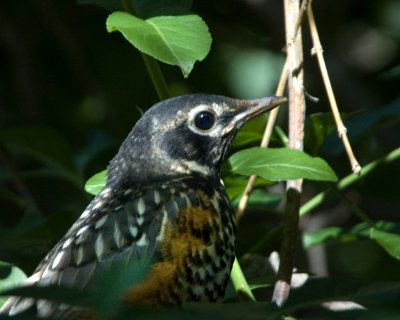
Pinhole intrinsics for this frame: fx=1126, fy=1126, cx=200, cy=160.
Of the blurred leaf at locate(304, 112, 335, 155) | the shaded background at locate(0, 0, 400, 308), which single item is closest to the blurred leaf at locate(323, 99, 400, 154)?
the shaded background at locate(0, 0, 400, 308)

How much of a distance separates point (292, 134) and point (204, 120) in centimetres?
77

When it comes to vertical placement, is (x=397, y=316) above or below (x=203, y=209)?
above

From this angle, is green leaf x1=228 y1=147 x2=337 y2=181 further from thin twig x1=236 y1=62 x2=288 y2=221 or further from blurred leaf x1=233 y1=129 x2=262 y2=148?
blurred leaf x1=233 y1=129 x2=262 y2=148

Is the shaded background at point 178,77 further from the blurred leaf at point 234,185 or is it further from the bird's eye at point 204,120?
the blurred leaf at point 234,185

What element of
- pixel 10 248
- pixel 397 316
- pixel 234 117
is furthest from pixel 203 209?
pixel 397 316

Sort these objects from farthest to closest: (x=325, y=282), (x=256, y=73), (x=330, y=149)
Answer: (x=256, y=73), (x=330, y=149), (x=325, y=282)

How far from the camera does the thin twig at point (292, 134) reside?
323cm

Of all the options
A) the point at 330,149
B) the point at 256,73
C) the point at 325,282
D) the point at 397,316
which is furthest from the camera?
the point at 256,73

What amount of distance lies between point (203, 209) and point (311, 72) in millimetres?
2494

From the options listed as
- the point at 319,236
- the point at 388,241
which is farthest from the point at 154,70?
the point at 319,236

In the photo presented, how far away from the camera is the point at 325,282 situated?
2.70 meters

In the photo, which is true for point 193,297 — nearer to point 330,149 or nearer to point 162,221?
point 162,221

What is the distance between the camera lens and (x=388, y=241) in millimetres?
3449

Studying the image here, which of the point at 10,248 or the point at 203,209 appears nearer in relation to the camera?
the point at 203,209
